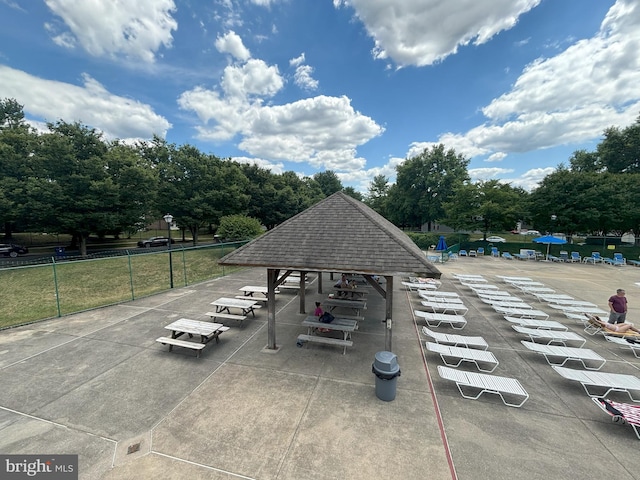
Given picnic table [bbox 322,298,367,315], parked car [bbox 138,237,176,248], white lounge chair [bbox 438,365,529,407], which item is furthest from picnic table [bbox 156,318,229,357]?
parked car [bbox 138,237,176,248]

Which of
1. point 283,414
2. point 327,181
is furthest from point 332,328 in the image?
point 327,181

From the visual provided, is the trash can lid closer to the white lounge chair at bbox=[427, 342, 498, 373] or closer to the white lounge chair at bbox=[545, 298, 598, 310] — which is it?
the white lounge chair at bbox=[427, 342, 498, 373]

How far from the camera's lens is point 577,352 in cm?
645

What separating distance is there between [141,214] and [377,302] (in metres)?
26.6

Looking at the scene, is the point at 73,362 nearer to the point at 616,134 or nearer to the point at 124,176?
the point at 124,176

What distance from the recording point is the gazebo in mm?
5844

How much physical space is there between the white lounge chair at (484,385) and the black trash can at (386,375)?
128cm

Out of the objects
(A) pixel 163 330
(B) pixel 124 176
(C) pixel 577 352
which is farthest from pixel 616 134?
(B) pixel 124 176

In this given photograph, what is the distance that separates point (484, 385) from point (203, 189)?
30819 millimetres

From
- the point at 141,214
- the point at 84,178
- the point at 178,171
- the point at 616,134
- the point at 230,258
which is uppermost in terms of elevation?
the point at 616,134

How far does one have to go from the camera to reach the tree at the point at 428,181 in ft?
130

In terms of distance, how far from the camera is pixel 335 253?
251 inches

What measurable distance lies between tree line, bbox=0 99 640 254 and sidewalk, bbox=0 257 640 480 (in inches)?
756

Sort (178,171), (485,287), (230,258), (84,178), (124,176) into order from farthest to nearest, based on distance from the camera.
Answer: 1. (178,171)
2. (124,176)
3. (84,178)
4. (485,287)
5. (230,258)
